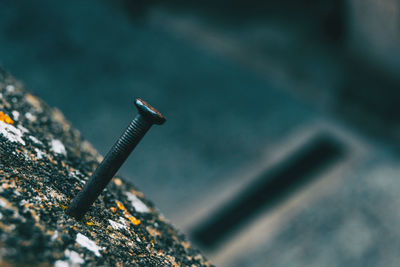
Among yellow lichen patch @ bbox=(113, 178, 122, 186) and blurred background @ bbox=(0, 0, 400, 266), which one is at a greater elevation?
blurred background @ bbox=(0, 0, 400, 266)

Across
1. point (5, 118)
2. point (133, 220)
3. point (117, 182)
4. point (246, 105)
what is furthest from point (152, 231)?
point (246, 105)

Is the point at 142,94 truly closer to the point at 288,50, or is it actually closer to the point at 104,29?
the point at 104,29

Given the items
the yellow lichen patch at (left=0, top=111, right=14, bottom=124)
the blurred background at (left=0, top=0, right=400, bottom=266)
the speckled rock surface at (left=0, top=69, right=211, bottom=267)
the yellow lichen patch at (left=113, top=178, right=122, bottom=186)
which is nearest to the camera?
the speckled rock surface at (left=0, top=69, right=211, bottom=267)

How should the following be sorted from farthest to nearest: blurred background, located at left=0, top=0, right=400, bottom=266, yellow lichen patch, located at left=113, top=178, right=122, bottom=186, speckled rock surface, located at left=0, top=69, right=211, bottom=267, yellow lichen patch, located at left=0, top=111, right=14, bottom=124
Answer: blurred background, located at left=0, top=0, right=400, bottom=266
yellow lichen patch, located at left=113, top=178, right=122, bottom=186
yellow lichen patch, located at left=0, top=111, right=14, bottom=124
speckled rock surface, located at left=0, top=69, right=211, bottom=267

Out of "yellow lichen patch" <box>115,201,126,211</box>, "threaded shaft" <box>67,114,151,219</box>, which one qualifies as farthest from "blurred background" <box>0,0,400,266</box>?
"threaded shaft" <box>67,114,151,219</box>

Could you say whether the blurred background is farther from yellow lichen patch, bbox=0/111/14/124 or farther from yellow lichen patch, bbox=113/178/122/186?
yellow lichen patch, bbox=0/111/14/124

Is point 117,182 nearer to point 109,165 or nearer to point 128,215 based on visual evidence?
point 128,215
